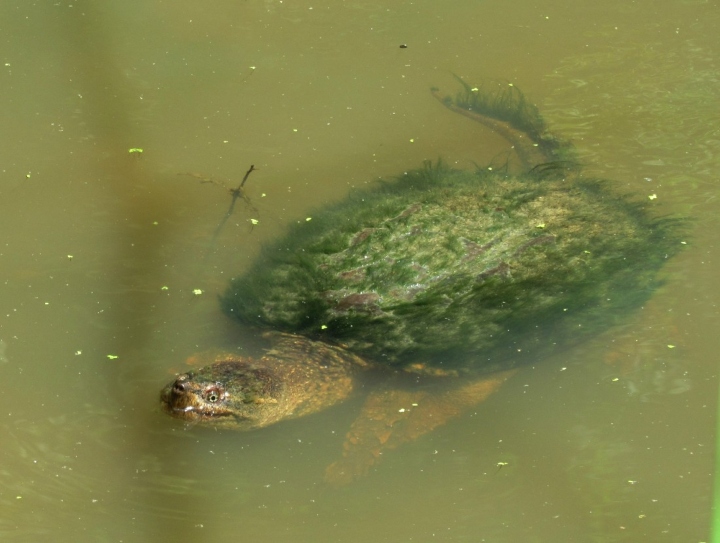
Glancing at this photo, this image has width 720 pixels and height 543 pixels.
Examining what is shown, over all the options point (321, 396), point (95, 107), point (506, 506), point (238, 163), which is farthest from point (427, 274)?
point (95, 107)

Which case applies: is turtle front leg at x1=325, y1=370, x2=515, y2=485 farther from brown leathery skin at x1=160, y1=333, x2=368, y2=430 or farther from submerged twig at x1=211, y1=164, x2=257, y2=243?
submerged twig at x1=211, y1=164, x2=257, y2=243

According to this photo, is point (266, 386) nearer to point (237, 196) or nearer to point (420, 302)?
→ point (420, 302)

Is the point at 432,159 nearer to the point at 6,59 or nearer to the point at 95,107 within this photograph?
the point at 95,107

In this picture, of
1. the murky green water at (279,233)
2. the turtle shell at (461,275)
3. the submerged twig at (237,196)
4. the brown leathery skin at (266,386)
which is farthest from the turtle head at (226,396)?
the submerged twig at (237,196)

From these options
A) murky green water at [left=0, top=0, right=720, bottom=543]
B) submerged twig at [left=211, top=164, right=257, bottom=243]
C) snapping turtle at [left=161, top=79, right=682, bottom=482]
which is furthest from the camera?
submerged twig at [left=211, top=164, right=257, bottom=243]

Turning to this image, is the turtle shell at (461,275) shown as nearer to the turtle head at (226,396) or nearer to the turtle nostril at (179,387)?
the turtle head at (226,396)

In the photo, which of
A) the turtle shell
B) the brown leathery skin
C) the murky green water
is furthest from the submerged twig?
the brown leathery skin
